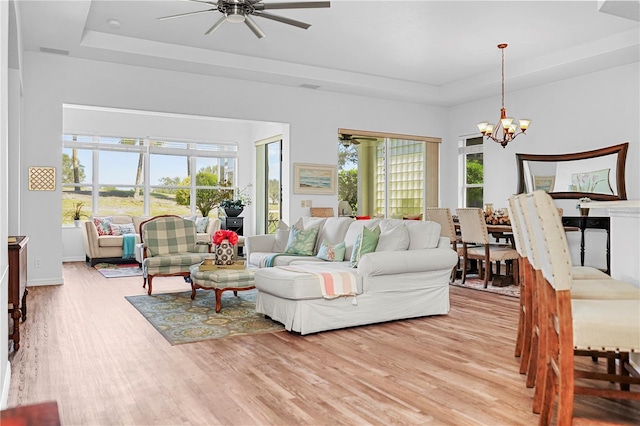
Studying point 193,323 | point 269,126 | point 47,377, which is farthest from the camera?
point 269,126

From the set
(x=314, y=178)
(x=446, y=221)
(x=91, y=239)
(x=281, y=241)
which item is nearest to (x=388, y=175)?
(x=314, y=178)

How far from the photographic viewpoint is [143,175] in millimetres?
10336

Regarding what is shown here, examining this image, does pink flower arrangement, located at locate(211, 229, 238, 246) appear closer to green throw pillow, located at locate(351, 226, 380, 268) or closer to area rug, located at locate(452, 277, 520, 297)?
green throw pillow, located at locate(351, 226, 380, 268)

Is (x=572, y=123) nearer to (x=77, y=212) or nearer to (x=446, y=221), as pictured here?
(x=446, y=221)

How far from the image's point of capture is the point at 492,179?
28.7 feet

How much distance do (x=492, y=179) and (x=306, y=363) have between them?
647 centimetres

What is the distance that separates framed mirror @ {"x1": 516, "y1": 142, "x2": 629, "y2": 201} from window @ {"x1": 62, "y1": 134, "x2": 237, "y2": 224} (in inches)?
247

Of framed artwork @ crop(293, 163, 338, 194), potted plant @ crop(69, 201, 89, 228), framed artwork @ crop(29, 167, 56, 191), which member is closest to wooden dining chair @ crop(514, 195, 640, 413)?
framed artwork @ crop(293, 163, 338, 194)

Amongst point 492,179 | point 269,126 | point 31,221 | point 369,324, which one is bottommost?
point 369,324

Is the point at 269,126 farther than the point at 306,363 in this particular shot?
Yes

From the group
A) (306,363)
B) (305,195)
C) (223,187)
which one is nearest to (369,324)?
(306,363)

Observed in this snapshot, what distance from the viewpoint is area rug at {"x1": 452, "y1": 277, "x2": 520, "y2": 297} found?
5.99 metres

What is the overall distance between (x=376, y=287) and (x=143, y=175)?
7394mm

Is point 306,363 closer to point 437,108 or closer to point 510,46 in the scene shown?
point 510,46
